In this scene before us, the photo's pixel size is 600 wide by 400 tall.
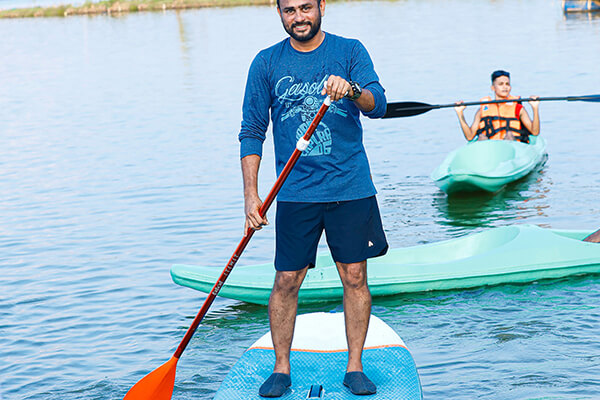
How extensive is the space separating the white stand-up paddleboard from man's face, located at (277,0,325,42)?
158 cm

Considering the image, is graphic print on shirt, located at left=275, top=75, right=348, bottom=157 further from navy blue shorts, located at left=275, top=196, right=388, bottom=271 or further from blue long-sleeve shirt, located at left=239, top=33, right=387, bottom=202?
navy blue shorts, located at left=275, top=196, right=388, bottom=271

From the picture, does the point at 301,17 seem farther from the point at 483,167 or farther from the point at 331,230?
the point at 483,167

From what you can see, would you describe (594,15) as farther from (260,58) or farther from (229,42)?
(260,58)

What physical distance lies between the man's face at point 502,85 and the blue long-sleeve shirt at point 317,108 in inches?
230

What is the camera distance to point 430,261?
6559mm

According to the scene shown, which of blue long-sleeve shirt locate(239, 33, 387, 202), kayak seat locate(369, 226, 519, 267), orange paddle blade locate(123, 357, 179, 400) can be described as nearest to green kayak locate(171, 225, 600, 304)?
kayak seat locate(369, 226, 519, 267)

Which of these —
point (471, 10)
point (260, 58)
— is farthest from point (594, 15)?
point (260, 58)

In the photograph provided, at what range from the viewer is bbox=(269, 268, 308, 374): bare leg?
148 inches

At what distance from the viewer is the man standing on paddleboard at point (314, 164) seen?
3572 millimetres

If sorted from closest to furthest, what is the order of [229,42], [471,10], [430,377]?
[430,377] < [229,42] < [471,10]

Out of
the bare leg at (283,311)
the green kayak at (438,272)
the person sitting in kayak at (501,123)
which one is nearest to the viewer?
the bare leg at (283,311)

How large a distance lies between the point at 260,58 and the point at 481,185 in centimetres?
606

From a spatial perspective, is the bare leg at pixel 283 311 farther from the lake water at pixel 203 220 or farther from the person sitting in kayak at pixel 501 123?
the person sitting in kayak at pixel 501 123

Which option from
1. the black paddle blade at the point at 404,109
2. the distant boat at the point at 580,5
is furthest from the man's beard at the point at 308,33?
the distant boat at the point at 580,5
